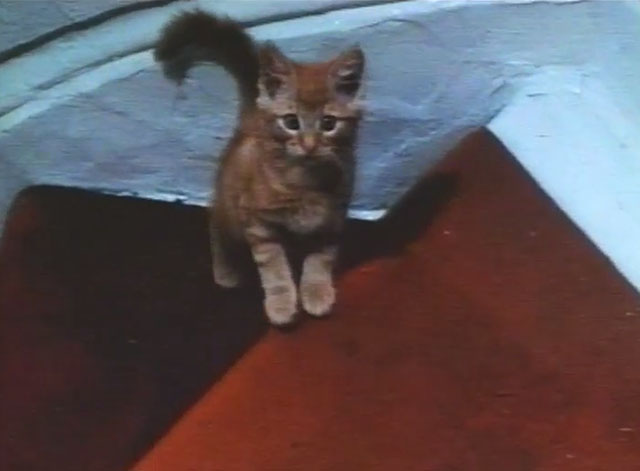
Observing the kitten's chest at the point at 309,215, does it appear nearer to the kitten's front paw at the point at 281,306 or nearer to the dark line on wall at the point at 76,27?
the kitten's front paw at the point at 281,306

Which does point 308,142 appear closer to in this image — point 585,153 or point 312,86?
point 312,86

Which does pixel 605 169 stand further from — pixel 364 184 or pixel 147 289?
pixel 147 289

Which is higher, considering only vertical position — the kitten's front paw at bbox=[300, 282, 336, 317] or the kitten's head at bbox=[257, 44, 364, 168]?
the kitten's head at bbox=[257, 44, 364, 168]

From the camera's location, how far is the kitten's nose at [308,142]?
1.00 meters

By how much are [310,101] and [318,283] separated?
230 mm

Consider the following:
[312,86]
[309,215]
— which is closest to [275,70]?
[312,86]

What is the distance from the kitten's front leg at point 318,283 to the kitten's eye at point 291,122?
0.18m

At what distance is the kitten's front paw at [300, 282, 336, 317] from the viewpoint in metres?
1.14

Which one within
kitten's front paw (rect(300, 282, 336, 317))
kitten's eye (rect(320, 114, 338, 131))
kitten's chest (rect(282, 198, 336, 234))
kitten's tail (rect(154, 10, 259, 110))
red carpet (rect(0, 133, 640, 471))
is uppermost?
kitten's tail (rect(154, 10, 259, 110))

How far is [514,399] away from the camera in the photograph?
3.56ft

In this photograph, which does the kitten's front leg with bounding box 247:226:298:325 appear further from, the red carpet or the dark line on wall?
the dark line on wall

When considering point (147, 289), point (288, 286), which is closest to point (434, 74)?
point (288, 286)

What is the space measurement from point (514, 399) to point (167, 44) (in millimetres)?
500

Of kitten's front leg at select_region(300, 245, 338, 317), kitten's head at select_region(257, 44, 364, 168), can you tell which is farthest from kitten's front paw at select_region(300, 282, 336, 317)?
kitten's head at select_region(257, 44, 364, 168)
